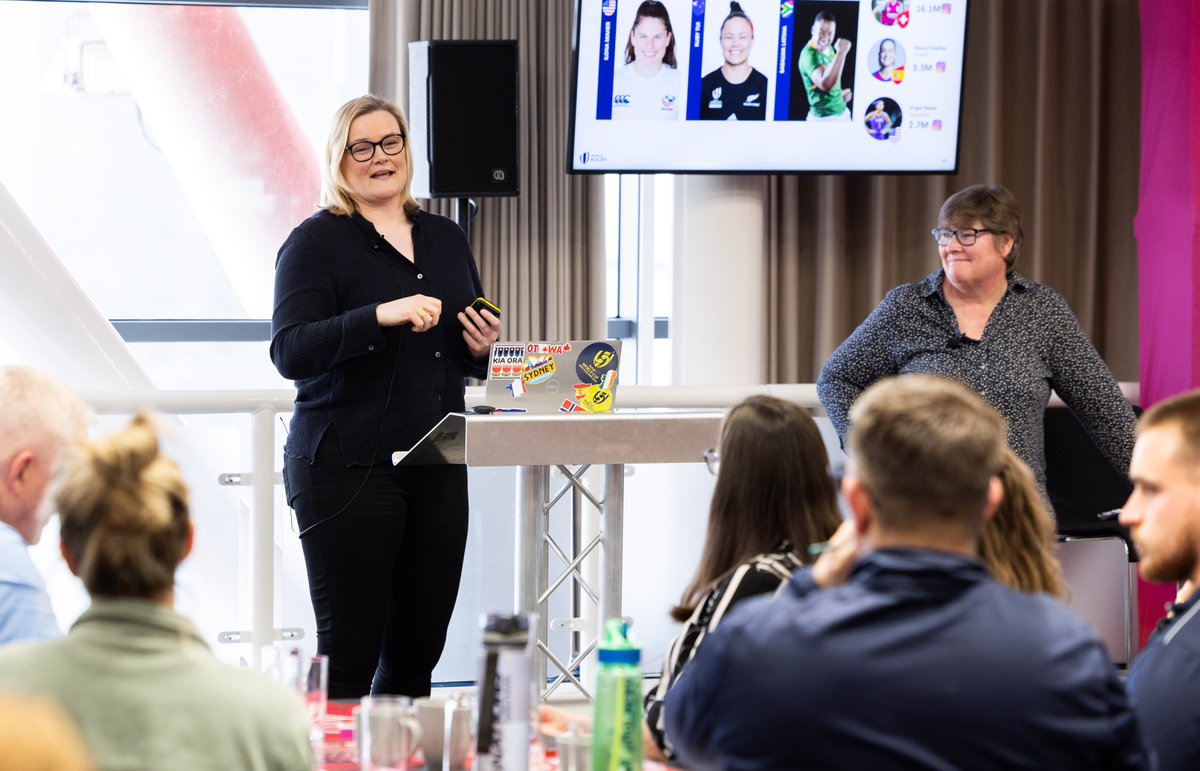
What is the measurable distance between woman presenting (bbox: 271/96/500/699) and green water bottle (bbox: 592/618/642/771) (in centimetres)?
148

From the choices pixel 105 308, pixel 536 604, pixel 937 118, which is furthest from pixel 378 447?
pixel 105 308

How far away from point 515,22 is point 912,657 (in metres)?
3.59

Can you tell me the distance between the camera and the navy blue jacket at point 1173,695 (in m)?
1.54

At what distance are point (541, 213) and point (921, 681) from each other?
11.4ft

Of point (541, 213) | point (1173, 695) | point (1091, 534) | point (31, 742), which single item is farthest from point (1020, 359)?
point (31, 742)

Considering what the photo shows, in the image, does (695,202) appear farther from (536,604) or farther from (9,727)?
(9,727)

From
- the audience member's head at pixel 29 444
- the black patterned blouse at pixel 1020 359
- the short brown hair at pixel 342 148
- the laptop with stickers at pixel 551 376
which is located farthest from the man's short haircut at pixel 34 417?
the black patterned blouse at pixel 1020 359

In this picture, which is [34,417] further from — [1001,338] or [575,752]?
[1001,338]

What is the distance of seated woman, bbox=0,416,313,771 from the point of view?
4.14 ft

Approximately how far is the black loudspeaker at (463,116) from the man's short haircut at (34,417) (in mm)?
2279

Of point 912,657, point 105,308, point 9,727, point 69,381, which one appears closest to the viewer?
point 9,727

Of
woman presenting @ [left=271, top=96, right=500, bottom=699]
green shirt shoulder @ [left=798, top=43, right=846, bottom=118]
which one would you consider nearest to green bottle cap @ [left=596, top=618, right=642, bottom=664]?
woman presenting @ [left=271, top=96, right=500, bottom=699]

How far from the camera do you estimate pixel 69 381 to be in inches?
171

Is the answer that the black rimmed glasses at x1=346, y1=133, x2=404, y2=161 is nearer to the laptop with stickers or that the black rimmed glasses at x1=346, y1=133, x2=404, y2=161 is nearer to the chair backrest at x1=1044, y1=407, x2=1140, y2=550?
the laptop with stickers
